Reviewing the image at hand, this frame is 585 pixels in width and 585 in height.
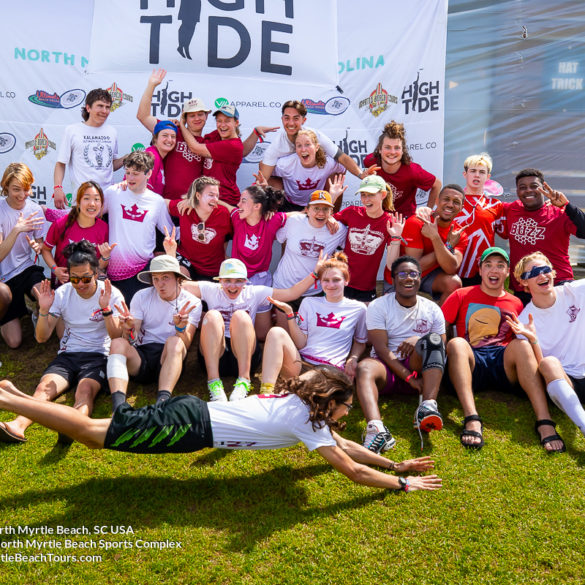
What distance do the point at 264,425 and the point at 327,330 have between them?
1543 millimetres

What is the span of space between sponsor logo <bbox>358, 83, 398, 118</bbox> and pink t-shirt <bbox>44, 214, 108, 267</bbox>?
13.2 feet

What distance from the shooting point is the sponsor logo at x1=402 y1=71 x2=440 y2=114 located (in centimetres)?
759

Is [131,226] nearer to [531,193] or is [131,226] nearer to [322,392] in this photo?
[322,392]

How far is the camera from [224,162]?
22.2 ft

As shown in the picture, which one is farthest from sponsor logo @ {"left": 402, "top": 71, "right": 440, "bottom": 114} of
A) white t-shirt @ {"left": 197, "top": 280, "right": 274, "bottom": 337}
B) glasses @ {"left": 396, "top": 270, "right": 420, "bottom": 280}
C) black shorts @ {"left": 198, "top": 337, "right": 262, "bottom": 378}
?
black shorts @ {"left": 198, "top": 337, "right": 262, "bottom": 378}

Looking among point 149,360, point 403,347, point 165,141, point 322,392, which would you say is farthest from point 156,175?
point 322,392

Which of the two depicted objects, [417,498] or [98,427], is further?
[417,498]

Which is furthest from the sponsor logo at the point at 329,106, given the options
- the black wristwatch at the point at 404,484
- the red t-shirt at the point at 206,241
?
the black wristwatch at the point at 404,484

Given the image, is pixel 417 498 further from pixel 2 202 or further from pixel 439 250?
pixel 2 202

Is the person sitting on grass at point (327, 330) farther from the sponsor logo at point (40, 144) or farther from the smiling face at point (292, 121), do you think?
the sponsor logo at point (40, 144)

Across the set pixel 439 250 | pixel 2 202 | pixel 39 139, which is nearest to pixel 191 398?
pixel 439 250

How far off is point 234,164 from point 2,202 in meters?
2.60

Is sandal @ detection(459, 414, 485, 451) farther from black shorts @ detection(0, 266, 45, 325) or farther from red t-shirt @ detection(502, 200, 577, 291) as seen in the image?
black shorts @ detection(0, 266, 45, 325)

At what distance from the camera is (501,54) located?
8.23 metres
